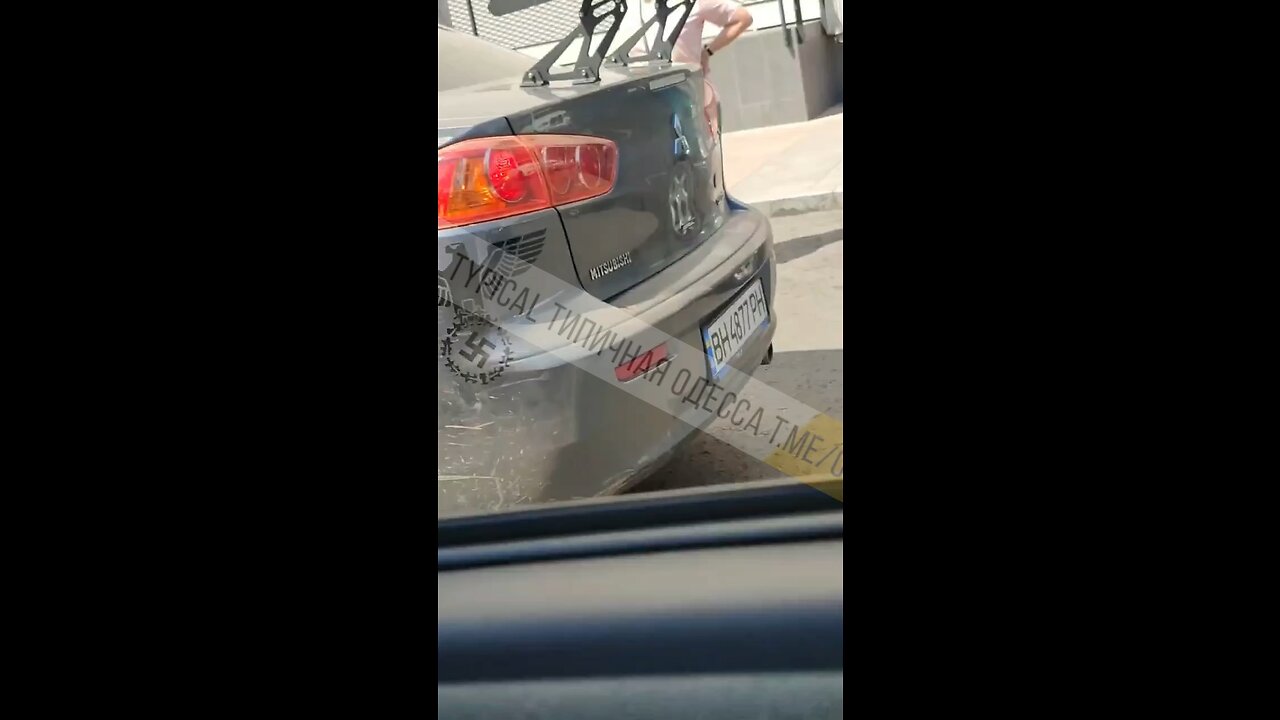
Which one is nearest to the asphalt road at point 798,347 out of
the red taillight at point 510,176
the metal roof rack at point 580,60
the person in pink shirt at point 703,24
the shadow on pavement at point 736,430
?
the shadow on pavement at point 736,430

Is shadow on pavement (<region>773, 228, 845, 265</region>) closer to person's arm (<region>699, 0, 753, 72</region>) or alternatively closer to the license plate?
person's arm (<region>699, 0, 753, 72</region>)

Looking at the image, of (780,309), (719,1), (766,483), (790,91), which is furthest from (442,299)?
(790,91)

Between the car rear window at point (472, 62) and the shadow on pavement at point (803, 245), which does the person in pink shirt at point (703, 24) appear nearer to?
the shadow on pavement at point (803, 245)

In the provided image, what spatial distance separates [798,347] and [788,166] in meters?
3.72

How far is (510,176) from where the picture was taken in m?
1.79

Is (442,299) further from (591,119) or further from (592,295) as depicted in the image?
(591,119)

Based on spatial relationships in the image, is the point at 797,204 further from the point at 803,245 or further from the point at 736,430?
the point at 736,430

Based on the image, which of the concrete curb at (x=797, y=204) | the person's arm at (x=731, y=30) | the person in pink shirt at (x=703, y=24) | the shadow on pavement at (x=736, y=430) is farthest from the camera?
the concrete curb at (x=797, y=204)

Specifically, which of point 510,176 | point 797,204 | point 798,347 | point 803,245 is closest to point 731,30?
point 803,245

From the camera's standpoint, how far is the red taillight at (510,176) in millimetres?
1742

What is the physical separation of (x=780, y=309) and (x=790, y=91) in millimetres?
5988

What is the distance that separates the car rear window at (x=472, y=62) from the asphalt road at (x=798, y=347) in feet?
3.34

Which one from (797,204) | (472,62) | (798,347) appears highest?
(797,204)

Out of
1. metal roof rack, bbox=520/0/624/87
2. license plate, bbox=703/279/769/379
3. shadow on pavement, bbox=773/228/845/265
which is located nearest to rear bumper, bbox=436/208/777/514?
license plate, bbox=703/279/769/379
